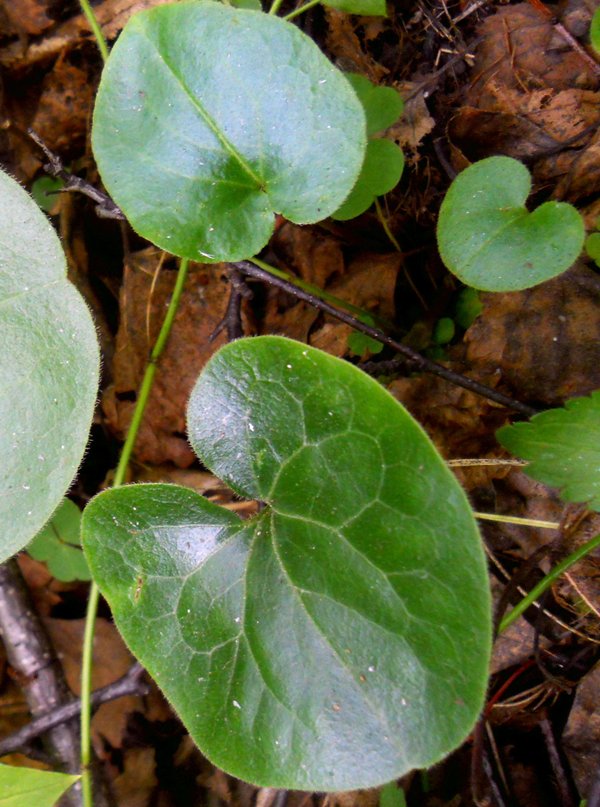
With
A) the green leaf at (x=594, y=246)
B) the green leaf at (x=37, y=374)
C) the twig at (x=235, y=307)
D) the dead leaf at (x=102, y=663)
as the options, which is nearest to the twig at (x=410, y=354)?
the twig at (x=235, y=307)

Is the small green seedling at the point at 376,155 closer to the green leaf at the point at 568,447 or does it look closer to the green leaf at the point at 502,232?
the green leaf at the point at 502,232

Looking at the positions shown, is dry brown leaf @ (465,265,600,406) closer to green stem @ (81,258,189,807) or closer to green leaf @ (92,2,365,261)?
green leaf @ (92,2,365,261)

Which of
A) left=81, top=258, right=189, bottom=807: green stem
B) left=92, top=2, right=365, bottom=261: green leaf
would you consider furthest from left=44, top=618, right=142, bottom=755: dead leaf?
left=92, top=2, right=365, bottom=261: green leaf

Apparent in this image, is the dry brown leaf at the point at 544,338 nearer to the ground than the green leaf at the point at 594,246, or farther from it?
nearer to the ground

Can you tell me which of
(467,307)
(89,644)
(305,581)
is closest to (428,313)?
(467,307)

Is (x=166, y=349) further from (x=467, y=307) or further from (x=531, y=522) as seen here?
(x=531, y=522)

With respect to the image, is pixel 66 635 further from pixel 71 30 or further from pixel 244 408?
pixel 71 30

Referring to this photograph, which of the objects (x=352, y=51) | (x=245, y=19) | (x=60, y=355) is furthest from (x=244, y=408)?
(x=352, y=51)
